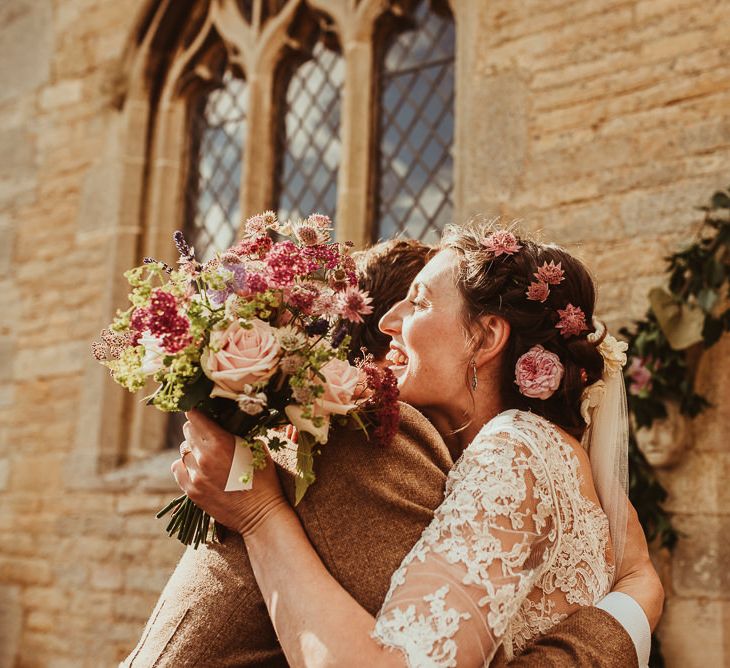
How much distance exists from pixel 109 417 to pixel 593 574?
4239mm

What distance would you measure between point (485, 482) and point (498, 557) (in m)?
0.14

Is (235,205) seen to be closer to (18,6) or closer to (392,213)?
(392,213)

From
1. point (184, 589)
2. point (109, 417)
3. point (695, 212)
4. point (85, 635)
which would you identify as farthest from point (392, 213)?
point (184, 589)

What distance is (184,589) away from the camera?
5.52 feet

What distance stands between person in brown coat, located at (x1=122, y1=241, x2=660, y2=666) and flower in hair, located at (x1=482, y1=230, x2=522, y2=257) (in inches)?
19.7

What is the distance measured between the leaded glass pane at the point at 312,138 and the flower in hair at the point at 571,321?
3465mm

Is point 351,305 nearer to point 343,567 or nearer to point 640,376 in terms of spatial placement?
point 343,567

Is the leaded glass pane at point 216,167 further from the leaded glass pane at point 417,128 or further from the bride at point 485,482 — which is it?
the bride at point 485,482

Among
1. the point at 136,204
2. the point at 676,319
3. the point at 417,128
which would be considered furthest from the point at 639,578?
the point at 136,204

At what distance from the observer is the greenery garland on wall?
345 centimetres

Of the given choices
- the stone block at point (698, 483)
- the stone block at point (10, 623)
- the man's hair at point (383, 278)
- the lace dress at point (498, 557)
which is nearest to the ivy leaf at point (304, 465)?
the lace dress at point (498, 557)

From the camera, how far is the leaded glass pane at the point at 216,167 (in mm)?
5922

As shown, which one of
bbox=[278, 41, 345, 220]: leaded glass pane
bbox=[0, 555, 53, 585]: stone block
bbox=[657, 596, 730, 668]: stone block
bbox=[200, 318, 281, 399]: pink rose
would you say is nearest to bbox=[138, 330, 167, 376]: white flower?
bbox=[200, 318, 281, 399]: pink rose

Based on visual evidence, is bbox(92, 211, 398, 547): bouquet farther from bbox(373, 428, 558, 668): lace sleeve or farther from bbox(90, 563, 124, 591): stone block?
bbox(90, 563, 124, 591): stone block
